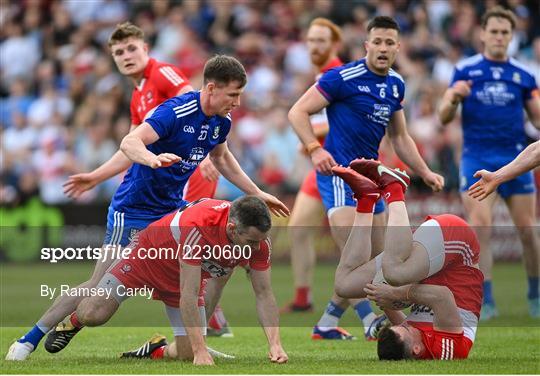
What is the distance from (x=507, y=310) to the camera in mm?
13203

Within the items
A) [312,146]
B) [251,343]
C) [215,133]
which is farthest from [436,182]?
[215,133]

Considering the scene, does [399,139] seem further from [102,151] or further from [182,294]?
[102,151]

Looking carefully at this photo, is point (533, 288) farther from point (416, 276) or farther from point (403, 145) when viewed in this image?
point (416, 276)

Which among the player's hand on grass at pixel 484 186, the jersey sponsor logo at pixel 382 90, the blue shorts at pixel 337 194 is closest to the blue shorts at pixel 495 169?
the blue shorts at pixel 337 194

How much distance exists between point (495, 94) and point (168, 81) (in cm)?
393

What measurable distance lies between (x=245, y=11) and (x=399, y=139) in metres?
13.9

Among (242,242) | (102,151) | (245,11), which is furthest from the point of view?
(245,11)

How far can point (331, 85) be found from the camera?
1051 centimetres

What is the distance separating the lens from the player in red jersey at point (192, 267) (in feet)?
26.9

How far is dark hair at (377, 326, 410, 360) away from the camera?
28.2 ft

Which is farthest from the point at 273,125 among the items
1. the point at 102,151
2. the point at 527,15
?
the point at 527,15

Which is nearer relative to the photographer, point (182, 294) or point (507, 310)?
point (182, 294)

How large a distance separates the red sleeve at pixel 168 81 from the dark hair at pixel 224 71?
6.64 ft

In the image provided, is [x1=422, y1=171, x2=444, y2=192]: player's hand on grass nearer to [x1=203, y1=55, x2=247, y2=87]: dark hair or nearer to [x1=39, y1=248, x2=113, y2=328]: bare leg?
[x1=203, y1=55, x2=247, y2=87]: dark hair
